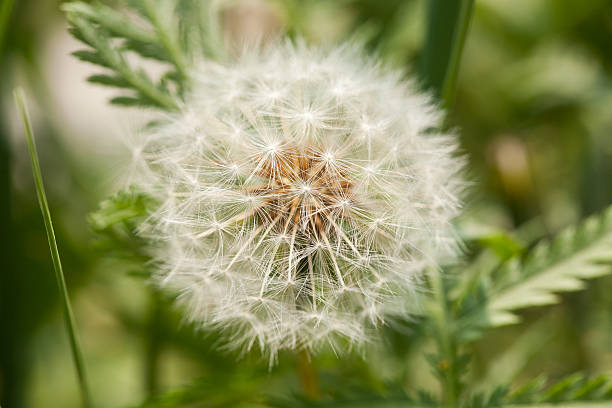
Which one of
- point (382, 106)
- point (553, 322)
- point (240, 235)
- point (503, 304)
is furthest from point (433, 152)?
point (553, 322)

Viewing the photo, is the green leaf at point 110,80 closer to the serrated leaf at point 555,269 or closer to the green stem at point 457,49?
the green stem at point 457,49

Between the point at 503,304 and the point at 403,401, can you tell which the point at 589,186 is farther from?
the point at 403,401

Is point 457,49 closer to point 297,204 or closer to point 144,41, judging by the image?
point 297,204

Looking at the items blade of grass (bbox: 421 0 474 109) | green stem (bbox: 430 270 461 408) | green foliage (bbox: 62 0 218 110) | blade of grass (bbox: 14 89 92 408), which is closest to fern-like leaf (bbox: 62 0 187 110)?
green foliage (bbox: 62 0 218 110)

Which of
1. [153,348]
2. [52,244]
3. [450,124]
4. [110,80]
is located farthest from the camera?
[450,124]

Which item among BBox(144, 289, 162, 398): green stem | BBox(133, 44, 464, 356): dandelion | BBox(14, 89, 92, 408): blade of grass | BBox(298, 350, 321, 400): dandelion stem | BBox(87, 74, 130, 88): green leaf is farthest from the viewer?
BBox(144, 289, 162, 398): green stem

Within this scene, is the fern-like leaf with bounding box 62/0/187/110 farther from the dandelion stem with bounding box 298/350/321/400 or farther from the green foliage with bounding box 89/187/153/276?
the dandelion stem with bounding box 298/350/321/400

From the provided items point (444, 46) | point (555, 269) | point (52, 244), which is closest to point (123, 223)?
point (52, 244)
